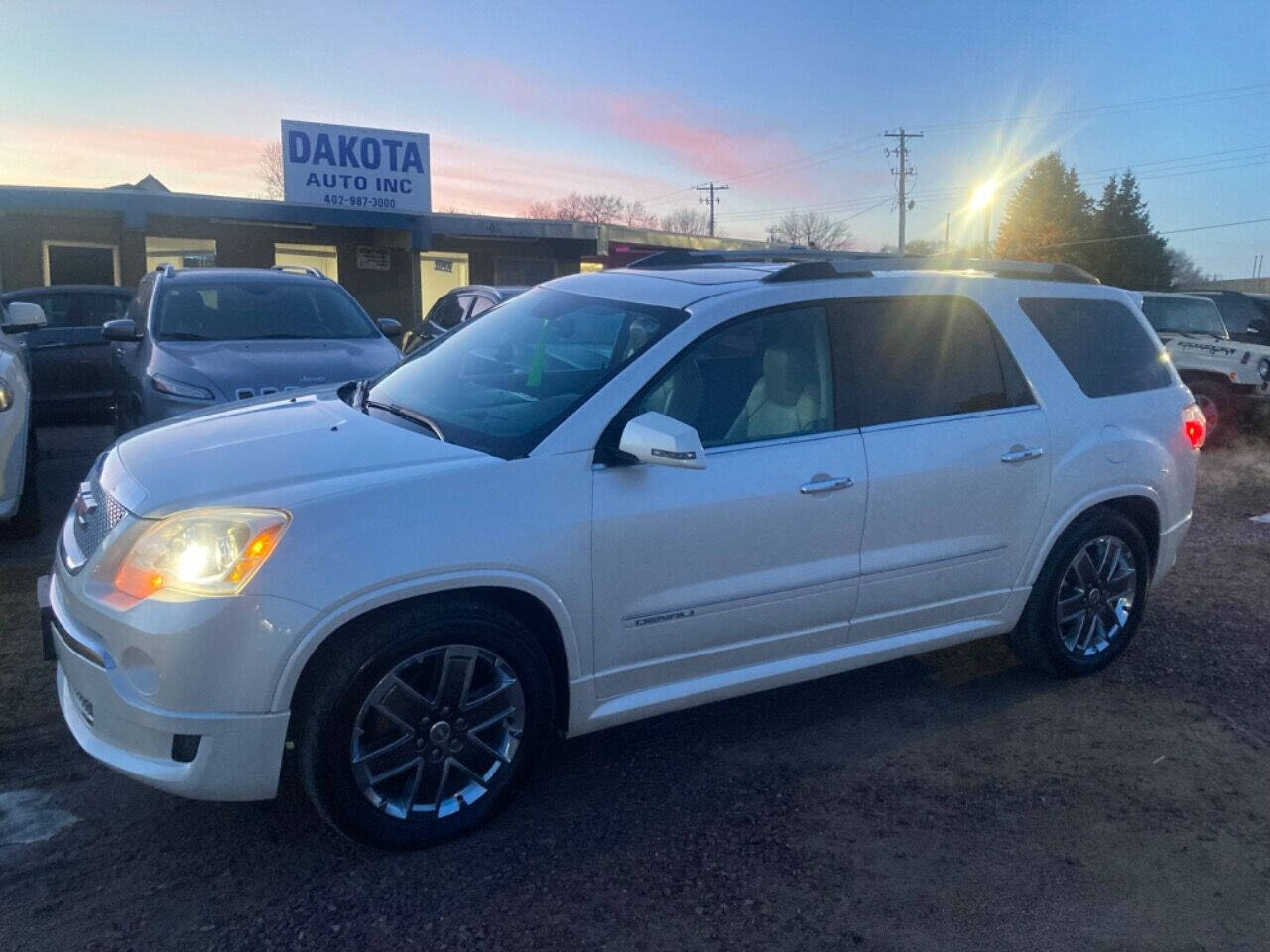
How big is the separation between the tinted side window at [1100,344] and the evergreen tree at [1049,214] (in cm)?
5520

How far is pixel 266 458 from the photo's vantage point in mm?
3512

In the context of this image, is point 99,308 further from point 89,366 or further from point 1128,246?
point 1128,246

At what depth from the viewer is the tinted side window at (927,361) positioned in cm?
429

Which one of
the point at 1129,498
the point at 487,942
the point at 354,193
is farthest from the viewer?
the point at 354,193

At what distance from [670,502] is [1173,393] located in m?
2.99

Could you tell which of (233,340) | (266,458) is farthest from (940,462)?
(233,340)

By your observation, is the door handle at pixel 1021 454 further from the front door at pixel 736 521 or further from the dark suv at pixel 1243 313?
the dark suv at pixel 1243 313

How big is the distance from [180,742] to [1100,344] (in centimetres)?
422

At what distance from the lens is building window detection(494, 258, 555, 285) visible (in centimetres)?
2794

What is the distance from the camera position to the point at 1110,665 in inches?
205

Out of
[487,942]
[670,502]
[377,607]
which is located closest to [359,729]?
[377,607]

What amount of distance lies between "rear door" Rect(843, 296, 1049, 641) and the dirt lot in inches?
23.1

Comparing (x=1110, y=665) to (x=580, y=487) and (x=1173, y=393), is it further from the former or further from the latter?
(x=580, y=487)

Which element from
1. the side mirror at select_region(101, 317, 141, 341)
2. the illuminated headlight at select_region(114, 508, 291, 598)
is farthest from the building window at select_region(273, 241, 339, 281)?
the illuminated headlight at select_region(114, 508, 291, 598)
